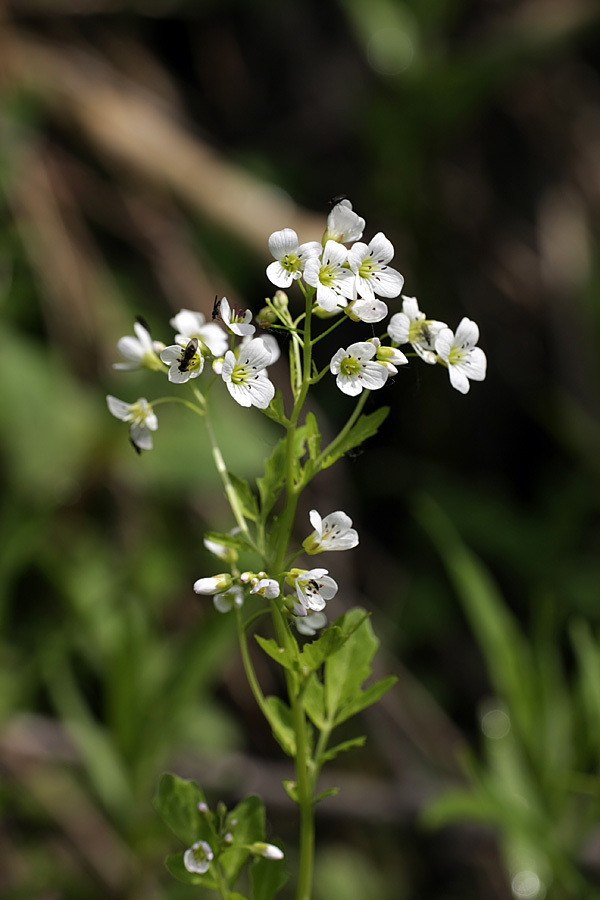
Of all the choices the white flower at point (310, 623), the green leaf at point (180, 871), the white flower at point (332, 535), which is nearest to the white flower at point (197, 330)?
the white flower at point (332, 535)

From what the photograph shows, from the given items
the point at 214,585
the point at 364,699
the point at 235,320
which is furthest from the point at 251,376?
the point at 364,699

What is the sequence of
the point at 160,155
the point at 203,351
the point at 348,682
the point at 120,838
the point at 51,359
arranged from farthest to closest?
the point at 160,155
the point at 51,359
the point at 120,838
the point at 348,682
the point at 203,351

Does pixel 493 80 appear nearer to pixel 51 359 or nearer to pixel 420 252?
pixel 420 252

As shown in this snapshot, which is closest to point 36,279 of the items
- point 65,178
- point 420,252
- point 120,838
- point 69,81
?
point 65,178

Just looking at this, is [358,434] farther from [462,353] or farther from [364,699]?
[364,699]

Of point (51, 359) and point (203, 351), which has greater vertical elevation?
point (203, 351)

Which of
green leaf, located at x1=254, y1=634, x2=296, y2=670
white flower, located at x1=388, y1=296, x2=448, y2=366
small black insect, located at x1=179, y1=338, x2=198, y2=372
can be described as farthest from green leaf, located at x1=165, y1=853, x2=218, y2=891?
white flower, located at x1=388, y1=296, x2=448, y2=366

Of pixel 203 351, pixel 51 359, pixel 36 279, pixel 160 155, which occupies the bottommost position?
pixel 51 359
